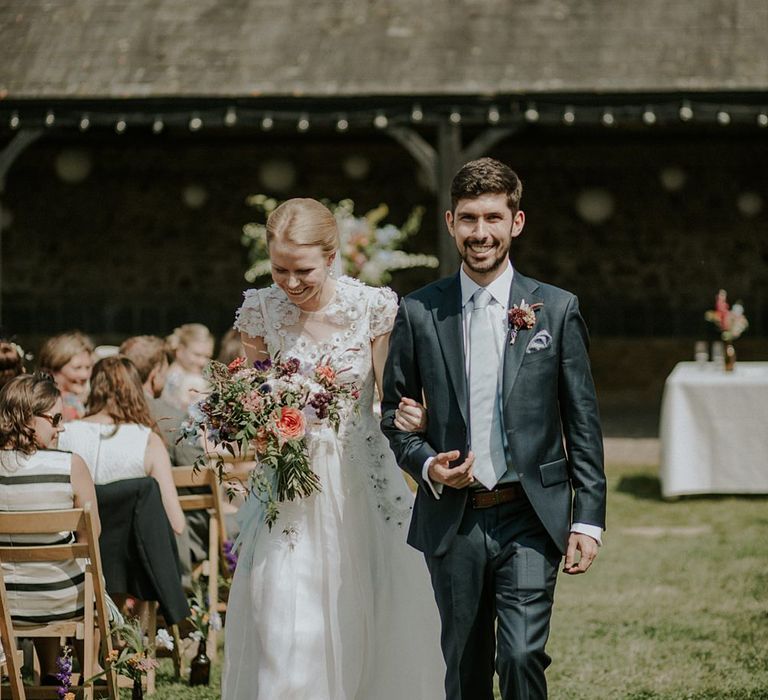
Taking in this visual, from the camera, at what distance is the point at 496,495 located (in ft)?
11.8

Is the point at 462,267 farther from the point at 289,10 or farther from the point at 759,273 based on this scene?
the point at 759,273

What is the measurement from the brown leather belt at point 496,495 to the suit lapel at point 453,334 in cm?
20

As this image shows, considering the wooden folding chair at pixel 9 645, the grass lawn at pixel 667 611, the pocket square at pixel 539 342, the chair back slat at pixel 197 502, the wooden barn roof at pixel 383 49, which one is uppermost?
the wooden barn roof at pixel 383 49

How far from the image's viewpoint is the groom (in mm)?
3564

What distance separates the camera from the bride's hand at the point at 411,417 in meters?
3.68

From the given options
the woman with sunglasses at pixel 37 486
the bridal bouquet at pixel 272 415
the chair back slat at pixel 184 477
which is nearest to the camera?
the bridal bouquet at pixel 272 415

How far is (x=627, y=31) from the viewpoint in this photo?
510 inches

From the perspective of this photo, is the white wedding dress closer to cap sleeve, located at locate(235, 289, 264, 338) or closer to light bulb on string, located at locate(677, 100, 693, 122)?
cap sleeve, located at locate(235, 289, 264, 338)

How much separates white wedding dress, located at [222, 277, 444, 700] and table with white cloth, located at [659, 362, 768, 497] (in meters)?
5.94

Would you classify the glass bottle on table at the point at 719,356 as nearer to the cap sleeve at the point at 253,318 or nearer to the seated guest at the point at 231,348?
the seated guest at the point at 231,348

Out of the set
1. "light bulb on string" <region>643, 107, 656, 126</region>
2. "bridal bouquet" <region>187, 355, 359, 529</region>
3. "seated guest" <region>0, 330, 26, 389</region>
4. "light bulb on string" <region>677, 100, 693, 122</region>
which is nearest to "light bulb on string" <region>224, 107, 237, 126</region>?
"light bulb on string" <region>643, 107, 656, 126</region>

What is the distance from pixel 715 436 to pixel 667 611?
3.42 meters

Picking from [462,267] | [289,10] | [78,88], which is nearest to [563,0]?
[289,10]

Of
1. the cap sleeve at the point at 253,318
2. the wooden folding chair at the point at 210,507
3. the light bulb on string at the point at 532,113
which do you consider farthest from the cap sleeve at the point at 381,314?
the light bulb on string at the point at 532,113
